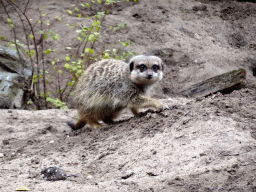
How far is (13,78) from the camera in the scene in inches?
179

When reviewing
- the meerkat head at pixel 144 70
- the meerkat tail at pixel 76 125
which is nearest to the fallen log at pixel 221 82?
the meerkat head at pixel 144 70

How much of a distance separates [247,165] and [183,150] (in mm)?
486

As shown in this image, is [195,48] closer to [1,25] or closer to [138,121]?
[138,121]

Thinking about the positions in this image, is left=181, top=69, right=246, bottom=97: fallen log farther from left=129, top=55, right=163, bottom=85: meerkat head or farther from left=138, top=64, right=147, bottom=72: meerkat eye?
left=138, top=64, right=147, bottom=72: meerkat eye

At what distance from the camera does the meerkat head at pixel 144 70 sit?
3.18m

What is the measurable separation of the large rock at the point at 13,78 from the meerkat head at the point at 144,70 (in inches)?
83.4

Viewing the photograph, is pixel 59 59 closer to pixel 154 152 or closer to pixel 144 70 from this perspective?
pixel 144 70

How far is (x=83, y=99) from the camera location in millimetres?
3471

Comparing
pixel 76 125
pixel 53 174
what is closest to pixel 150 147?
pixel 53 174

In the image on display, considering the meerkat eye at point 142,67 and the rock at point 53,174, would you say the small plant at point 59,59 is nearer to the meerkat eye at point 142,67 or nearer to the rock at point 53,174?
the meerkat eye at point 142,67

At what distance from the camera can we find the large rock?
14.3ft

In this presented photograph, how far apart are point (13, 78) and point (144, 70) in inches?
93.8

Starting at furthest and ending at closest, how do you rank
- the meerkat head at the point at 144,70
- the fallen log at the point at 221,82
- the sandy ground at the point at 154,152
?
the fallen log at the point at 221,82
the meerkat head at the point at 144,70
the sandy ground at the point at 154,152

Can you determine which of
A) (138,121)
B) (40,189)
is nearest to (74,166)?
(40,189)
